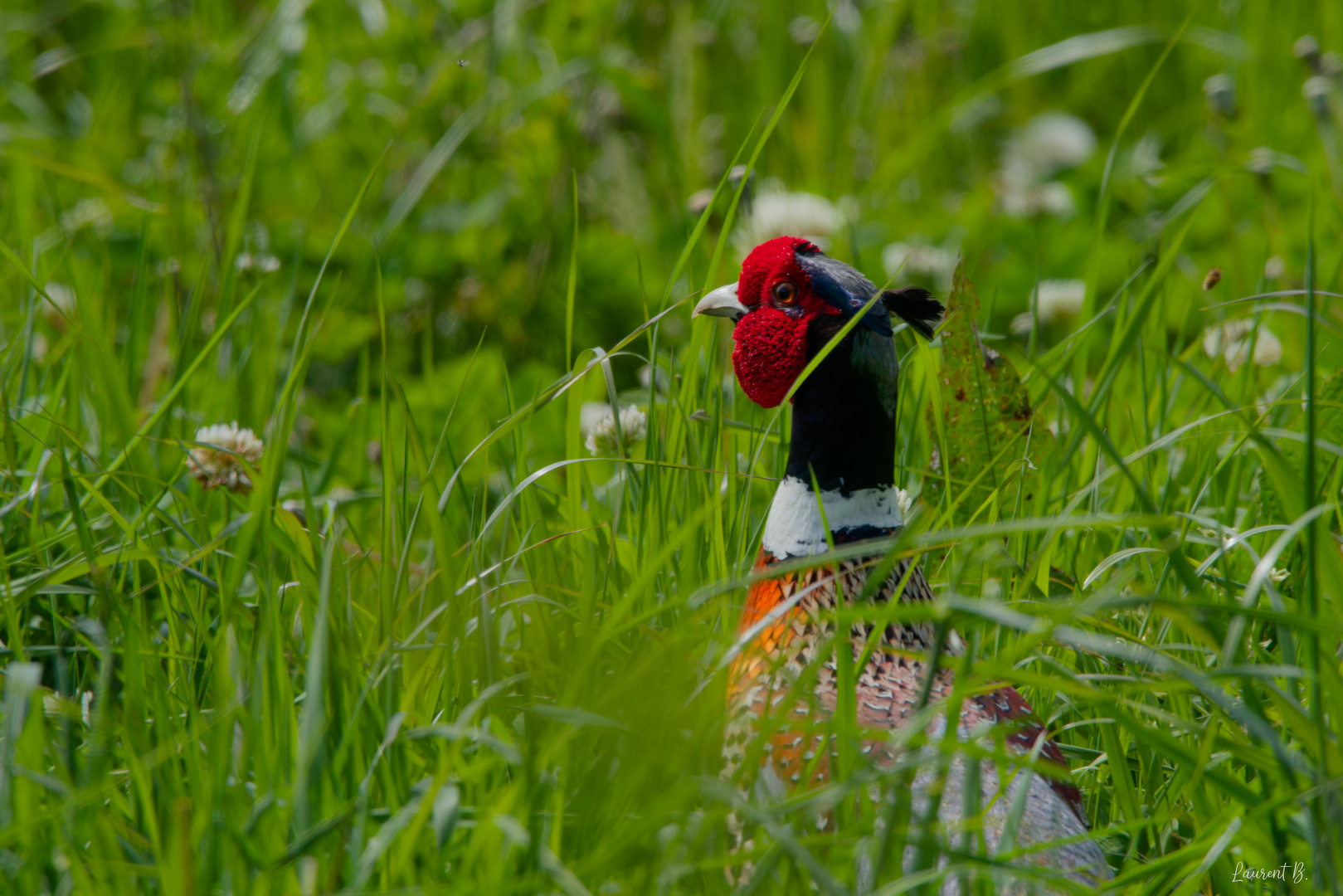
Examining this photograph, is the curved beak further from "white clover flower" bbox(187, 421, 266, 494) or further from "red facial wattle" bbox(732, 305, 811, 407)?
"white clover flower" bbox(187, 421, 266, 494)

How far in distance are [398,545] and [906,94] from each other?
4284 mm

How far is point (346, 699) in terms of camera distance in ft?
5.04

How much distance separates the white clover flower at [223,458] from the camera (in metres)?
2.08

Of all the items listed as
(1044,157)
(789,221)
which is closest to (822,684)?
(789,221)

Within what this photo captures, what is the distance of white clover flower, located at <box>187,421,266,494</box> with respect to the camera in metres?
2.08

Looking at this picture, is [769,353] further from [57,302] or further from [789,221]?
[57,302]

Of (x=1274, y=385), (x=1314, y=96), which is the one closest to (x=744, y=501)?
(x=1274, y=385)

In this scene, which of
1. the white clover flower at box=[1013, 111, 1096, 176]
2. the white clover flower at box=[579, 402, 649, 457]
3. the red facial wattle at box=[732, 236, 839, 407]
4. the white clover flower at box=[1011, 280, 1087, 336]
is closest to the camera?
the red facial wattle at box=[732, 236, 839, 407]

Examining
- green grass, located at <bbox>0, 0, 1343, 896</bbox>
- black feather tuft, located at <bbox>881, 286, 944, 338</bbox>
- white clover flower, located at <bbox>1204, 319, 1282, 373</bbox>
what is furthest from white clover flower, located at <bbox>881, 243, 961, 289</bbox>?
black feather tuft, located at <bbox>881, 286, 944, 338</bbox>

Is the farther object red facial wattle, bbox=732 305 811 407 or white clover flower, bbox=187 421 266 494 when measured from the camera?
white clover flower, bbox=187 421 266 494

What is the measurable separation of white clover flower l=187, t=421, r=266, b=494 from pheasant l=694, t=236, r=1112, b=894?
2.89 feet

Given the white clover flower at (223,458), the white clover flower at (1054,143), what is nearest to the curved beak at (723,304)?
the white clover flower at (223,458)

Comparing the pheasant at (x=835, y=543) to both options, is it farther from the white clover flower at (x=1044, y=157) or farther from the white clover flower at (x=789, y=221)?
the white clover flower at (x=1044, y=157)

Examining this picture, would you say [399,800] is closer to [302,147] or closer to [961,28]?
[302,147]
